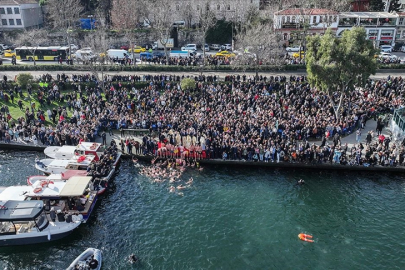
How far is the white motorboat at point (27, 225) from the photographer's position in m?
25.6

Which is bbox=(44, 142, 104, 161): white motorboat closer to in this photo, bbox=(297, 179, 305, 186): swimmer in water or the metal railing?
bbox=(297, 179, 305, 186): swimmer in water

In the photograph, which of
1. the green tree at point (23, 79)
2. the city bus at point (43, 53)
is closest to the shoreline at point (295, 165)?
the green tree at point (23, 79)

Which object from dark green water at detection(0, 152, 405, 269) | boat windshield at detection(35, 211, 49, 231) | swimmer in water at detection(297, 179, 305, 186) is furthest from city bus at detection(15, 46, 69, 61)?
swimmer in water at detection(297, 179, 305, 186)

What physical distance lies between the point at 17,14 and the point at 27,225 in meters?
75.8

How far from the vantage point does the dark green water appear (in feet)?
79.7

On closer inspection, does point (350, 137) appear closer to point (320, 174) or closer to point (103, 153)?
point (320, 174)

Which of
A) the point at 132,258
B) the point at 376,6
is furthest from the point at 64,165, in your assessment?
the point at 376,6

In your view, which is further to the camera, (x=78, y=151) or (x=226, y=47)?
(x=226, y=47)

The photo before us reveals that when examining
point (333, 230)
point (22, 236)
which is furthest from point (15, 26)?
point (333, 230)

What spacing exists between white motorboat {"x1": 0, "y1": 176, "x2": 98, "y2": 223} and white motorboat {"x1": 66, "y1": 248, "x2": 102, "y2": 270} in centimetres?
420

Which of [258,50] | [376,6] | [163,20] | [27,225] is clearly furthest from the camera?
[376,6]

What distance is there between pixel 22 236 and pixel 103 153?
1122cm

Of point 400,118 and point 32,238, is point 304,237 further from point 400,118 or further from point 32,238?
point 32,238

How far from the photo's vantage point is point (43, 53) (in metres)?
67.4
